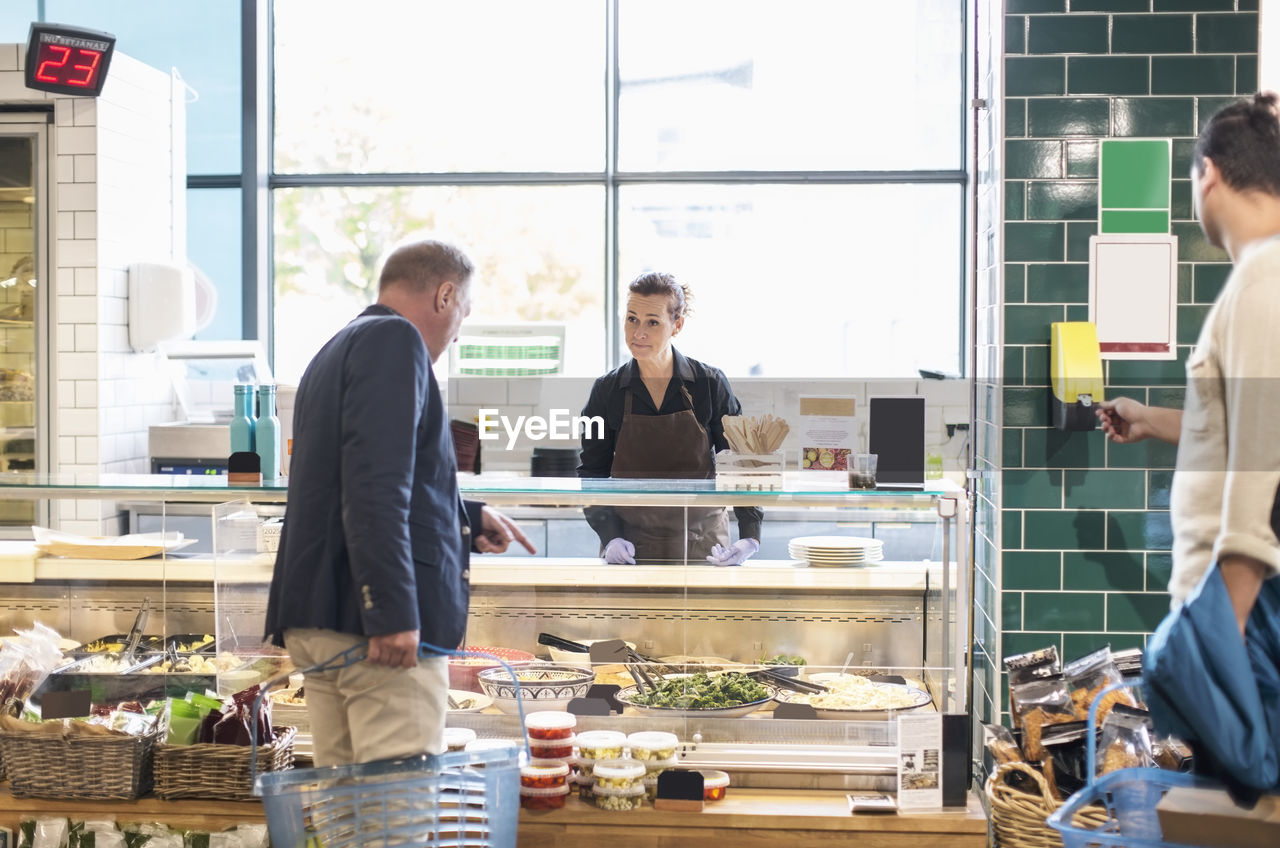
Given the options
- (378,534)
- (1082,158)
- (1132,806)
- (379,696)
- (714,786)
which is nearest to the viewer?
(1132,806)

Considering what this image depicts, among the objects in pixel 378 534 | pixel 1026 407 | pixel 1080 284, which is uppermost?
pixel 1080 284

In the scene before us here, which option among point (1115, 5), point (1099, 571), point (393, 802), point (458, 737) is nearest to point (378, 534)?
point (393, 802)

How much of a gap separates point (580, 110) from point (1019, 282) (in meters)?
3.82

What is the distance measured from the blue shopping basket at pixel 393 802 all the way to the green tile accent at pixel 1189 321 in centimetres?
224

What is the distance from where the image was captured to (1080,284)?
346 centimetres

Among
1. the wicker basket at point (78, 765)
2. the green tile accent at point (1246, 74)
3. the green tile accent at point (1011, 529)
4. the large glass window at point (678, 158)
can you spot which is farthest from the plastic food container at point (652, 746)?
the large glass window at point (678, 158)

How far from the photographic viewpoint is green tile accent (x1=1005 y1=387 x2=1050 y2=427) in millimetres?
3465

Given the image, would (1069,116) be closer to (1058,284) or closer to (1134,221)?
(1134,221)

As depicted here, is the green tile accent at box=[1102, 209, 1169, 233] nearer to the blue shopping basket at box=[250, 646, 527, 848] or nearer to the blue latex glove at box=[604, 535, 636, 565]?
the blue latex glove at box=[604, 535, 636, 565]

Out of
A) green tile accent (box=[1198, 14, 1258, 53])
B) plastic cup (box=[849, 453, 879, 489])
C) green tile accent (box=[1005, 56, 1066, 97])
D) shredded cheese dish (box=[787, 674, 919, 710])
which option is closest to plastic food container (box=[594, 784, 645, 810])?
shredded cheese dish (box=[787, 674, 919, 710])

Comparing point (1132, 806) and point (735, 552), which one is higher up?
point (735, 552)

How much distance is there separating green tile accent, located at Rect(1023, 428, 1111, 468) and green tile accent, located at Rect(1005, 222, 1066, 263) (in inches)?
19.0

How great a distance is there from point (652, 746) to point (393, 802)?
0.70 meters

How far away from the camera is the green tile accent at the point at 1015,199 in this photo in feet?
11.4
